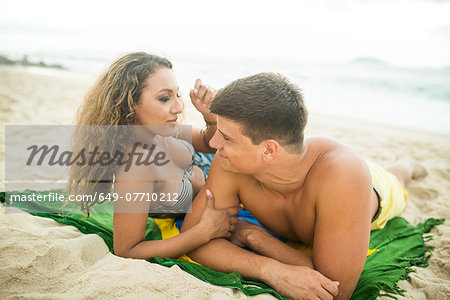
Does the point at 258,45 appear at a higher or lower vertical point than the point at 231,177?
higher

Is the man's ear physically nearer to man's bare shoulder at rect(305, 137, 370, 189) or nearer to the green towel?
man's bare shoulder at rect(305, 137, 370, 189)

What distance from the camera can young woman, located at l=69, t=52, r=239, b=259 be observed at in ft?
7.73

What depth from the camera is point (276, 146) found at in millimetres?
2121

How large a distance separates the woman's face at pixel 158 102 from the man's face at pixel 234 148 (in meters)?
0.68

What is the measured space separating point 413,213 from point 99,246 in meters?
3.34

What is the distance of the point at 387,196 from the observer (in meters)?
3.17

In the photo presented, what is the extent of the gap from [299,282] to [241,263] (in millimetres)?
423

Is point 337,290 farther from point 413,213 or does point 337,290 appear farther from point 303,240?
point 413,213

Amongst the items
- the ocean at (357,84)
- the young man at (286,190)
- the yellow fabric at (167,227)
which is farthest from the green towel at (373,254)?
the ocean at (357,84)

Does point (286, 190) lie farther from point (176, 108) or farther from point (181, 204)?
point (176, 108)

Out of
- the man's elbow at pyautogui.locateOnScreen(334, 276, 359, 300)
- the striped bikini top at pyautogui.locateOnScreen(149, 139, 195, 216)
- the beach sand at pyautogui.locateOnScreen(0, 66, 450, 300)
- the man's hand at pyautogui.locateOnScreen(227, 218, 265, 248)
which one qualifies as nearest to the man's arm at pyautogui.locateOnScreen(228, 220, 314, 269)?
the man's hand at pyautogui.locateOnScreen(227, 218, 265, 248)

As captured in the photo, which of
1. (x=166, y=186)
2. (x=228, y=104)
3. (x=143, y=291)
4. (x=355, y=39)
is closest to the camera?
(x=143, y=291)

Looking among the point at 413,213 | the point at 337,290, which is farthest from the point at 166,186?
the point at 413,213

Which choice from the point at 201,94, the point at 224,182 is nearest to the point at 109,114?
the point at 201,94
